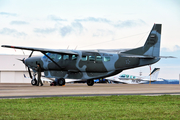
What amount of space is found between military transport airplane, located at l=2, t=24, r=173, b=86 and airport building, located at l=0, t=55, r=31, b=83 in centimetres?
4331

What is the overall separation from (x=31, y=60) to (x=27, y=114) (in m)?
28.2

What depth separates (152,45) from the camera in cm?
3419

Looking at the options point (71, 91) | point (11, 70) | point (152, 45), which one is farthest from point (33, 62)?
point (11, 70)

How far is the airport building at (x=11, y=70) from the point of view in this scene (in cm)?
7694

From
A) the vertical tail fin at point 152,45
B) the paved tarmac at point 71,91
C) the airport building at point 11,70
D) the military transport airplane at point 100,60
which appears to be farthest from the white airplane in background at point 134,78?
the paved tarmac at point 71,91

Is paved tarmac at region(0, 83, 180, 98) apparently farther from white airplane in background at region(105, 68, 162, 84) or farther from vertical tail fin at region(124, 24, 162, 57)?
white airplane in background at region(105, 68, 162, 84)

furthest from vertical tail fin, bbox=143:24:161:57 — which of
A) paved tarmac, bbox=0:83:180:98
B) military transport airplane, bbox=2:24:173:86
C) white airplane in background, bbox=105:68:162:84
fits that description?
white airplane in background, bbox=105:68:162:84

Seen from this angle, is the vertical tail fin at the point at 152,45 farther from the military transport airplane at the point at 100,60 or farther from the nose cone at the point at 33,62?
the nose cone at the point at 33,62

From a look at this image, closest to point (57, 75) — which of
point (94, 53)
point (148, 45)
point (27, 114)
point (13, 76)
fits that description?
point (94, 53)

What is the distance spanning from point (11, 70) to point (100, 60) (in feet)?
158

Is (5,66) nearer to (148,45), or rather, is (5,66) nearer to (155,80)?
(155,80)

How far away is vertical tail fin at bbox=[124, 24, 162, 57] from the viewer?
3412 cm

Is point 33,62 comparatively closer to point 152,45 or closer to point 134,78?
point 152,45

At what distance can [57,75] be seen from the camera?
3609cm
